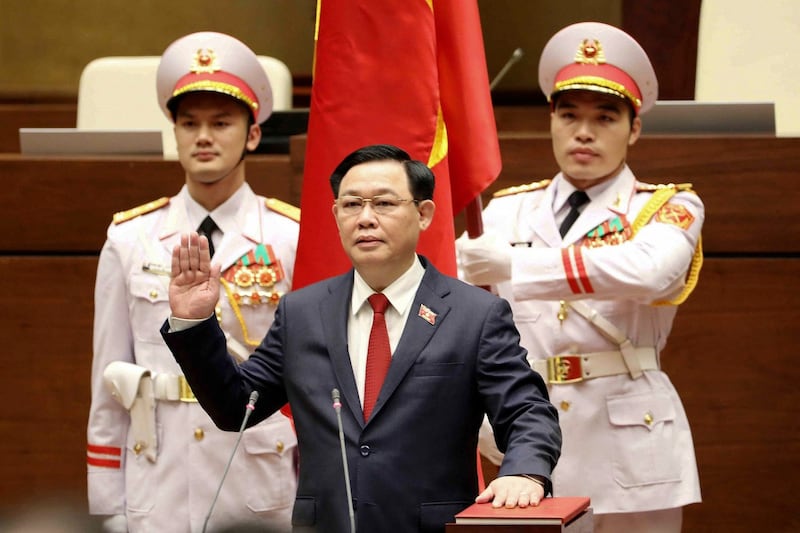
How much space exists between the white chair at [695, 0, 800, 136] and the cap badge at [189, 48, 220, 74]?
2.30 metres

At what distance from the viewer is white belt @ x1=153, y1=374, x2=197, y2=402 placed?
10.8 ft

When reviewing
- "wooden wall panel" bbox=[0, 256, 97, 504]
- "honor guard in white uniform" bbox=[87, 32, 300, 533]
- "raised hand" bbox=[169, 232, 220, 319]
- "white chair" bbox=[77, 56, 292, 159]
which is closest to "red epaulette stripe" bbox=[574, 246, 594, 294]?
"honor guard in white uniform" bbox=[87, 32, 300, 533]

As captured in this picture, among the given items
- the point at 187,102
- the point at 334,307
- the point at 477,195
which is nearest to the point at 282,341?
the point at 334,307

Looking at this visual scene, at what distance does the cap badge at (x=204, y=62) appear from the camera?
11.4ft

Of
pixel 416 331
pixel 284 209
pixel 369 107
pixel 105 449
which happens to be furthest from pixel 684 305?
pixel 416 331

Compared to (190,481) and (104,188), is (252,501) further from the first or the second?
(104,188)

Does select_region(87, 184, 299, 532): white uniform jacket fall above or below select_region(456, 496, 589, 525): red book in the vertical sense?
above

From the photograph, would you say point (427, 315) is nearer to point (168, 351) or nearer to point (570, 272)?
point (570, 272)

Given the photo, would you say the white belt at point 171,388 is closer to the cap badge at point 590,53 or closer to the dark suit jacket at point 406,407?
the dark suit jacket at point 406,407

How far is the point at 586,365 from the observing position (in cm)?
327

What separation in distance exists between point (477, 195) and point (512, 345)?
0.91 meters

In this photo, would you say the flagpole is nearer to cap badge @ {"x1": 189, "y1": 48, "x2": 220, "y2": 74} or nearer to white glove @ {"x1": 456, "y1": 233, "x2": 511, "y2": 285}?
white glove @ {"x1": 456, "y1": 233, "x2": 511, "y2": 285}

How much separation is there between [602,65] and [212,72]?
0.95 metres

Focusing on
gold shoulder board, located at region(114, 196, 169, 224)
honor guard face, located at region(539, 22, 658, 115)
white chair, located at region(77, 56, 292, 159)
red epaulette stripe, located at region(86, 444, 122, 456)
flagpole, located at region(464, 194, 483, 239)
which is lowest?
red epaulette stripe, located at region(86, 444, 122, 456)
